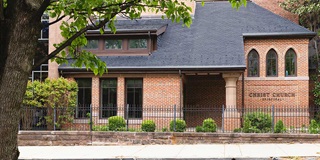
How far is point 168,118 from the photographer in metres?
20.5

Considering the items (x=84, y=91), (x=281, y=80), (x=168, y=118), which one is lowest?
(x=168, y=118)

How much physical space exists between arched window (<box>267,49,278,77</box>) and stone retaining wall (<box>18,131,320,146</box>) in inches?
328

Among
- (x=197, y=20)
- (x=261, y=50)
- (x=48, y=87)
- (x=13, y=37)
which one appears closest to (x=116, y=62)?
(x=48, y=87)

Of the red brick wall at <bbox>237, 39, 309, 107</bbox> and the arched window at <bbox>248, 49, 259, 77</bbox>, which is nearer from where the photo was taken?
the red brick wall at <bbox>237, 39, 309, 107</bbox>

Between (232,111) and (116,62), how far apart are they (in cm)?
703

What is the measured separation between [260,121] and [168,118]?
495cm

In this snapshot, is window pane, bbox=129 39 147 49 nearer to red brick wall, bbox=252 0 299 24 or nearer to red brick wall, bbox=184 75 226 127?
red brick wall, bbox=184 75 226 127

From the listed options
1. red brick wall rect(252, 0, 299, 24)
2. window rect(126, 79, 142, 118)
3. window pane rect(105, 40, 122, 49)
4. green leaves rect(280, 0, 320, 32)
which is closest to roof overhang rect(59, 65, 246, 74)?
window rect(126, 79, 142, 118)

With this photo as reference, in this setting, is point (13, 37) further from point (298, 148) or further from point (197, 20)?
point (197, 20)

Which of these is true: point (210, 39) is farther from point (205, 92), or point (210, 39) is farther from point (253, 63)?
point (205, 92)

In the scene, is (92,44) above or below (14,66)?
above

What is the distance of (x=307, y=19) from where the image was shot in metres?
27.5

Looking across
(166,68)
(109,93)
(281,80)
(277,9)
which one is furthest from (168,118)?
(277,9)

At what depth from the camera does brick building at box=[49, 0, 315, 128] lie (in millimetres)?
21281
